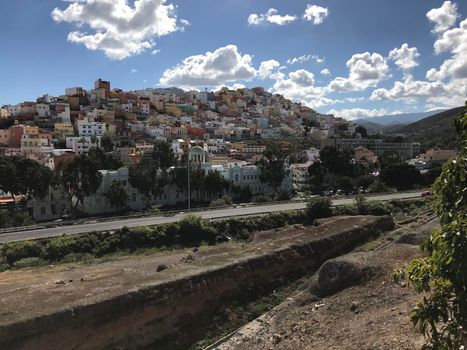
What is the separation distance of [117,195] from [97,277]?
93.4 feet

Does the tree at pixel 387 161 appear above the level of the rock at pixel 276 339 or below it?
above

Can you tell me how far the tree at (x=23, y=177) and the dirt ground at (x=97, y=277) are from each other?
20286mm

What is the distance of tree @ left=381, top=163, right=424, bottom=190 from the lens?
6856cm

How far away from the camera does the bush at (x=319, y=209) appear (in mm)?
41781

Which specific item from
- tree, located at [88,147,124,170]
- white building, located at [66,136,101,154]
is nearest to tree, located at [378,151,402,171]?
tree, located at [88,147,124,170]

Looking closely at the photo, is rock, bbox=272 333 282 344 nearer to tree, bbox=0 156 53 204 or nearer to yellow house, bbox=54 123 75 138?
tree, bbox=0 156 53 204

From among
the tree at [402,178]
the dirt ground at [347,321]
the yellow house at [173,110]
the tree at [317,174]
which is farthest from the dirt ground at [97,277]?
the yellow house at [173,110]

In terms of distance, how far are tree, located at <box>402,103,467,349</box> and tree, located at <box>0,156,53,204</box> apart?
4736cm

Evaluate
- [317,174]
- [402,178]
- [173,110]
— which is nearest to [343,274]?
[317,174]

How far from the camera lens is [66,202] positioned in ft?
169

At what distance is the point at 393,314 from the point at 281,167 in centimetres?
5427

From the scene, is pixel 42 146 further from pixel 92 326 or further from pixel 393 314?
pixel 393 314

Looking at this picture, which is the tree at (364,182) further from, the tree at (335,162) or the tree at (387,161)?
the tree at (387,161)

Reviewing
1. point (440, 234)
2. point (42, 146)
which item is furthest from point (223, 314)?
point (42, 146)
